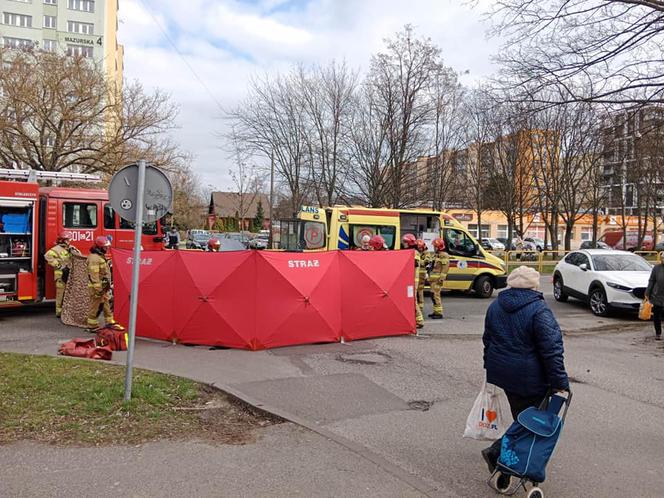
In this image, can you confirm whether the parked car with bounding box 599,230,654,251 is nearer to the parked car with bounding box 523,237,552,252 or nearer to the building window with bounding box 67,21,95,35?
the parked car with bounding box 523,237,552,252

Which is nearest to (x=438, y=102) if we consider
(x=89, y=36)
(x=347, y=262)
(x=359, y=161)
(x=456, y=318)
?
(x=359, y=161)

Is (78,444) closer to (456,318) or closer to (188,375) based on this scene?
(188,375)

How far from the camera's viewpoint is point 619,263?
14.1 metres

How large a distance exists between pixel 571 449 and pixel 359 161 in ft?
71.1

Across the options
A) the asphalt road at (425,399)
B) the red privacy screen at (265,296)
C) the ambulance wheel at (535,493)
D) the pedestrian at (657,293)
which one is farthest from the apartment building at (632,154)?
the ambulance wheel at (535,493)

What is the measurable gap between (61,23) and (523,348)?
74472mm

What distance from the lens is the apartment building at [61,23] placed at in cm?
6325

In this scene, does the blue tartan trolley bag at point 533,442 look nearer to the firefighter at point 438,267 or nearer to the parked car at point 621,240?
the firefighter at point 438,267

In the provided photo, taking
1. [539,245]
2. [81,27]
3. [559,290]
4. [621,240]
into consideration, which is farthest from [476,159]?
[81,27]

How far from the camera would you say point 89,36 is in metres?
66.1

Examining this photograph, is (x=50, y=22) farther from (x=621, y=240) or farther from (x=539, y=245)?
(x=621, y=240)

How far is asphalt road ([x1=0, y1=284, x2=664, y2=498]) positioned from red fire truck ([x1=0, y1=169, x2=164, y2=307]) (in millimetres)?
830

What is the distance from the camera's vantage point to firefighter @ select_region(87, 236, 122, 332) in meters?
9.64

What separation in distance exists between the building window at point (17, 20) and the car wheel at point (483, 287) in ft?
219
